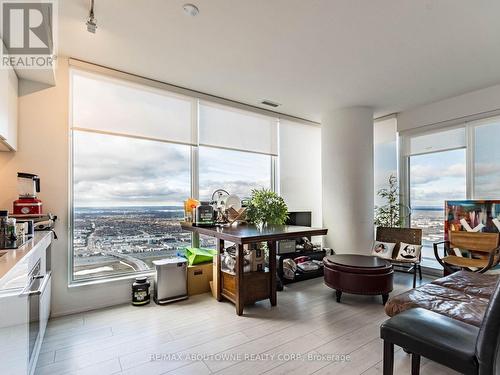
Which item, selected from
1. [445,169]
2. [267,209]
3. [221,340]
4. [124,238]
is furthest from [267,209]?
[445,169]

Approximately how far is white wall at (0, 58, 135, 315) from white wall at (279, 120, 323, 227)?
3.26 m

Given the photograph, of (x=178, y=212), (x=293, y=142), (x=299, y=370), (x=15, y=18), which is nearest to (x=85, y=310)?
(x=178, y=212)

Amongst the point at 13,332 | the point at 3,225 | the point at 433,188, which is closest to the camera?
the point at 13,332

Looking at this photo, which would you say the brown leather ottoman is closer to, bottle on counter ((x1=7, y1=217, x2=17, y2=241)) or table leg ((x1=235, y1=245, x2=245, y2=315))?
table leg ((x1=235, y1=245, x2=245, y2=315))

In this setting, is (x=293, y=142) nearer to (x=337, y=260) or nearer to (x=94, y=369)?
(x=337, y=260)

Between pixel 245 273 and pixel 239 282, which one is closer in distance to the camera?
pixel 239 282

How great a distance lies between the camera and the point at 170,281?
122 inches

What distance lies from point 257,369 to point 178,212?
2.29 m

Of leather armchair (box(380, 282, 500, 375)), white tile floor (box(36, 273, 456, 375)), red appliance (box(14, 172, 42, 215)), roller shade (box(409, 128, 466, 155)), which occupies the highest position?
roller shade (box(409, 128, 466, 155))

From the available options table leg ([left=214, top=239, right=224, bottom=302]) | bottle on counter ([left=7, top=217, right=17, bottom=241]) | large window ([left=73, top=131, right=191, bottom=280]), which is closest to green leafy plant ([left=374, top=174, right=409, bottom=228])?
table leg ([left=214, top=239, right=224, bottom=302])

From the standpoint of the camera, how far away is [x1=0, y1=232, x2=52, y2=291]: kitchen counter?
3.89ft

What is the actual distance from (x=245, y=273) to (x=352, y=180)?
8.29 feet

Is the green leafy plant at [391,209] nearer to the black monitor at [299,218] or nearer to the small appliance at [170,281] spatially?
the black monitor at [299,218]

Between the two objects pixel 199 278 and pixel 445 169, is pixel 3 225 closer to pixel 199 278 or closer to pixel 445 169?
pixel 199 278
